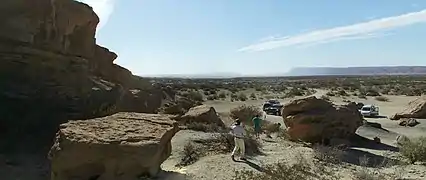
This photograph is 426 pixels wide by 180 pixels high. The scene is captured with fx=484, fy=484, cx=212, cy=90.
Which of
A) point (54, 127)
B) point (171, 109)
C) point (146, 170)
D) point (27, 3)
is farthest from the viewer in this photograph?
point (171, 109)

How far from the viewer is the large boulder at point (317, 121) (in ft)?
72.9

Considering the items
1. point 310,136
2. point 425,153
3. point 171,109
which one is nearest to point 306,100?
point 310,136

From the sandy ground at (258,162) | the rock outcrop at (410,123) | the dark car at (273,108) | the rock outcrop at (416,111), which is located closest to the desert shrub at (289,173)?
the sandy ground at (258,162)

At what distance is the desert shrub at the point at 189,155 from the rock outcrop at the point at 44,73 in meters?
5.14

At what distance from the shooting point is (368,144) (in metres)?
23.7

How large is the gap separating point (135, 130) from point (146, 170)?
119 cm

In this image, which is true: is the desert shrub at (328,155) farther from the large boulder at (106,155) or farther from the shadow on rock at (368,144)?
the large boulder at (106,155)

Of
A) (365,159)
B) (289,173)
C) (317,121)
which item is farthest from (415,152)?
(289,173)

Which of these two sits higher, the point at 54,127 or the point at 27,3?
the point at 27,3

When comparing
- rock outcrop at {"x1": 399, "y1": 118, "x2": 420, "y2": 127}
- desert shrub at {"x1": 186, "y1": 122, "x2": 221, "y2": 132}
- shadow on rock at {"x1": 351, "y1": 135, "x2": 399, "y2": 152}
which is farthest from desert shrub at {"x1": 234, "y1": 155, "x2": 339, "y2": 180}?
rock outcrop at {"x1": 399, "y1": 118, "x2": 420, "y2": 127}

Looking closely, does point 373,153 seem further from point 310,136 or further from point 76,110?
point 76,110

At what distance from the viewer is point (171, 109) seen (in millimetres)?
29906

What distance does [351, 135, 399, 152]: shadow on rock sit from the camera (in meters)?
22.7

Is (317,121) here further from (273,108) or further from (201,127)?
(273,108)
